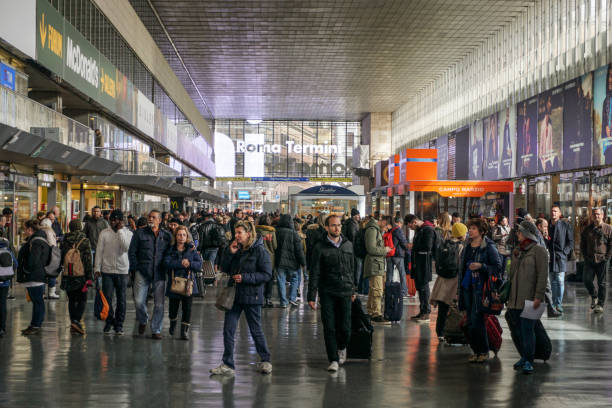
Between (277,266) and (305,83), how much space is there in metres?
36.8

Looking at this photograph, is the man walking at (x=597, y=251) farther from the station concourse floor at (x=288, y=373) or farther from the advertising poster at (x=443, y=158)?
the advertising poster at (x=443, y=158)

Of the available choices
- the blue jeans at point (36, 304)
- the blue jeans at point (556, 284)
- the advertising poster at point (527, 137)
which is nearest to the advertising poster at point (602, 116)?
the advertising poster at point (527, 137)

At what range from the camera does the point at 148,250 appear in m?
10.2

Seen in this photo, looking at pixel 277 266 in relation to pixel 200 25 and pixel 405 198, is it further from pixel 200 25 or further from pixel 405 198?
pixel 200 25

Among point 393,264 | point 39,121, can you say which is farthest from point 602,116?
point 39,121

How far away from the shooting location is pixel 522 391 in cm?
698

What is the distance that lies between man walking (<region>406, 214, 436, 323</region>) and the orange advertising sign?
12356 mm

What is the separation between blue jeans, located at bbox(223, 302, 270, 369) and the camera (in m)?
7.66

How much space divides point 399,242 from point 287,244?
2.06 m

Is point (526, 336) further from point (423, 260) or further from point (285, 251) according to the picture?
point (285, 251)

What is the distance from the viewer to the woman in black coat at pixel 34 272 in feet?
32.9

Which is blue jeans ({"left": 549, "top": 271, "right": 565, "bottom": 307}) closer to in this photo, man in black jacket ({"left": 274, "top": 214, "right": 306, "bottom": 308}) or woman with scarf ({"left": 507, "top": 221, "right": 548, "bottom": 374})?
man in black jacket ({"left": 274, "top": 214, "right": 306, "bottom": 308})

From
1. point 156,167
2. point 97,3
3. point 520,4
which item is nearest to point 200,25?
point 156,167

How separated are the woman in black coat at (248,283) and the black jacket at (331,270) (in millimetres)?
550
